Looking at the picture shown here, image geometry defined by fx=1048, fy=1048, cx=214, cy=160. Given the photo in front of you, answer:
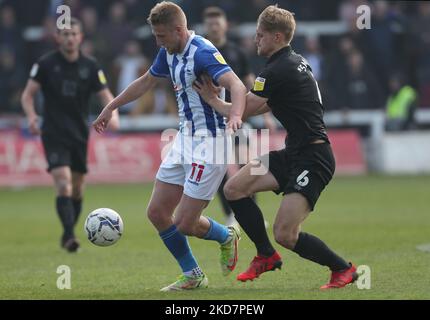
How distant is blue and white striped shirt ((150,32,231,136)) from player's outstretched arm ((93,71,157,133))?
37 cm

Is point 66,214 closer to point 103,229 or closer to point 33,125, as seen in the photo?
point 33,125

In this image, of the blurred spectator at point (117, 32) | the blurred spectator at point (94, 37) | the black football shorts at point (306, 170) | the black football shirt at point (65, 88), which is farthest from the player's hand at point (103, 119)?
the blurred spectator at point (117, 32)

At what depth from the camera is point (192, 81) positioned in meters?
8.41

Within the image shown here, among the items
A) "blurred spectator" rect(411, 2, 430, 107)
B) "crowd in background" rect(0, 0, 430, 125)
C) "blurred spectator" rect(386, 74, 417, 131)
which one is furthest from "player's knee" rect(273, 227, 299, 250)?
"blurred spectator" rect(411, 2, 430, 107)

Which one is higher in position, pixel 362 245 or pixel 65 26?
pixel 65 26

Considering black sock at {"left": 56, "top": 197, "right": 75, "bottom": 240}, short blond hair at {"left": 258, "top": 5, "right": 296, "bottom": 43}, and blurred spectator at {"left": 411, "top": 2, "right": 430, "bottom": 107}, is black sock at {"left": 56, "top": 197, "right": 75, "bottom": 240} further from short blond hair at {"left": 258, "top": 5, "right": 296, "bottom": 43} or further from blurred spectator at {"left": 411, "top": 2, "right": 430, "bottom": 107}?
blurred spectator at {"left": 411, "top": 2, "right": 430, "bottom": 107}

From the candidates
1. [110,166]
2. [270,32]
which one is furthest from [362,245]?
[110,166]

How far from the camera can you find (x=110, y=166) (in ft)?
68.6

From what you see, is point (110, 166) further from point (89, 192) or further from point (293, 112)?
point (293, 112)

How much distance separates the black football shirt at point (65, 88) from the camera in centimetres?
1226

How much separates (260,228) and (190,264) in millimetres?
658

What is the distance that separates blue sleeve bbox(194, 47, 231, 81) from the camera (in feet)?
27.1

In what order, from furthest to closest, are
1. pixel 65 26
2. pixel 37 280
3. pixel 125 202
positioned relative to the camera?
pixel 125 202
pixel 65 26
pixel 37 280

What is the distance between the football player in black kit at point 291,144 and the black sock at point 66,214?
3.84 m
